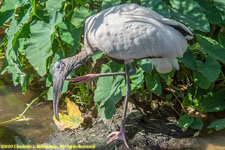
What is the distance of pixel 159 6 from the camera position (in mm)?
3229

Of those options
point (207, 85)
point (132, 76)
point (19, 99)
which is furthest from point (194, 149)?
point (19, 99)

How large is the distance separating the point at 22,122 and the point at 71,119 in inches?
22.6

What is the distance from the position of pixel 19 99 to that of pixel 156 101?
5.16ft

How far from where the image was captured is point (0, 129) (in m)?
3.67

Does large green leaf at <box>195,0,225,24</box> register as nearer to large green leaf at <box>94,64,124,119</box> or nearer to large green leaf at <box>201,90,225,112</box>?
large green leaf at <box>201,90,225,112</box>

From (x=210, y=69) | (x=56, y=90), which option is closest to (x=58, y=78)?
(x=56, y=90)

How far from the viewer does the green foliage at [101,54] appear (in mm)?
3188

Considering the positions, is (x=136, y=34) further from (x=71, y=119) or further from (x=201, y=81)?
(x=71, y=119)

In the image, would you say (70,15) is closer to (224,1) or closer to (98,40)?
(98,40)

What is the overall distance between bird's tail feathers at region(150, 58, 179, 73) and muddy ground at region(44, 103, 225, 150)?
61 cm

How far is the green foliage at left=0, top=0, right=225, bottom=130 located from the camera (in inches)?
125

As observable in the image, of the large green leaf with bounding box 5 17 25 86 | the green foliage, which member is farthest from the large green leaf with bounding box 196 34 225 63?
the large green leaf with bounding box 5 17 25 86

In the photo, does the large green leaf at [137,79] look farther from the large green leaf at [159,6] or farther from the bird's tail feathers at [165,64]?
the large green leaf at [159,6]

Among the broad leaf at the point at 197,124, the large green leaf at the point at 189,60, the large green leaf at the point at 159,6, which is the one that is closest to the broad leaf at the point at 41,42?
the large green leaf at the point at 159,6
